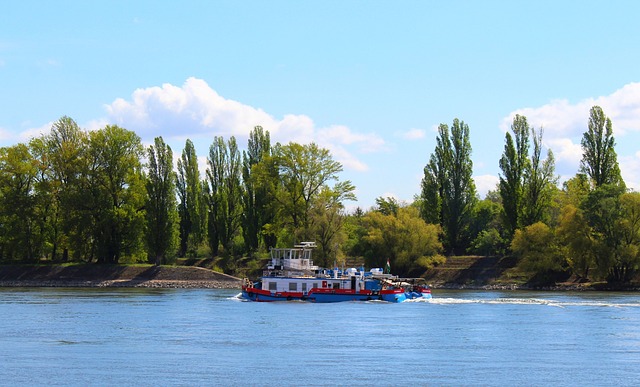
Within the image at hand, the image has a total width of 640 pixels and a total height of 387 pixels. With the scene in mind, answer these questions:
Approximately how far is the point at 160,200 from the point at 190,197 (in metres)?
8.65

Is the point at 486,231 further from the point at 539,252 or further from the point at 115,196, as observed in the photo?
the point at 115,196

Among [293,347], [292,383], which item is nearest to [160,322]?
Result: [293,347]

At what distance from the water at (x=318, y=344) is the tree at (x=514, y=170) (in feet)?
119

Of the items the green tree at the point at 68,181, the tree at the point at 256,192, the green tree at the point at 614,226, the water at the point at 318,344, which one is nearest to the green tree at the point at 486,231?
the green tree at the point at 614,226

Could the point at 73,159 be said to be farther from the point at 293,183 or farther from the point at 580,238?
the point at 580,238

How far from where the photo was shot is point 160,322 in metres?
50.6

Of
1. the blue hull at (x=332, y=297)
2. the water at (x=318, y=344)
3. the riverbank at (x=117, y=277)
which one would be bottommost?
the water at (x=318, y=344)

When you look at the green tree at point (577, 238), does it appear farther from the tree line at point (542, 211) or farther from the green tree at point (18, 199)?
the green tree at point (18, 199)

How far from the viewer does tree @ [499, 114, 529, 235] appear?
329ft

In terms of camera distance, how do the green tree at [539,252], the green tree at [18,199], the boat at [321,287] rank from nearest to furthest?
the boat at [321,287] < the green tree at [539,252] < the green tree at [18,199]

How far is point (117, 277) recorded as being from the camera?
10194 centimetres

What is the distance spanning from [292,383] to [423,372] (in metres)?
→ 5.49

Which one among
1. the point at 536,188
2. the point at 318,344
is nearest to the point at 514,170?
the point at 536,188

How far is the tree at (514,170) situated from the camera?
329 feet
